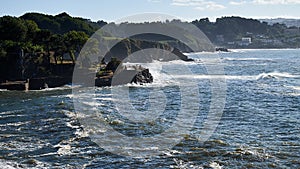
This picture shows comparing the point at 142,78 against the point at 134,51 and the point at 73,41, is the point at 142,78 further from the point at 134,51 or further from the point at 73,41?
the point at 134,51

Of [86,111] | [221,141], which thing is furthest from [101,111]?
[221,141]

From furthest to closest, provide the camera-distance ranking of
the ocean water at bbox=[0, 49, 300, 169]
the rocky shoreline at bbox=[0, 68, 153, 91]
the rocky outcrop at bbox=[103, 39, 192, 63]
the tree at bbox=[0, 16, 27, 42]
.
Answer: the rocky outcrop at bbox=[103, 39, 192, 63] < the tree at bbox=[0, 16, 27, 42] < the rocky shoreline at bbox=[0, 68, 153, 91] < the ocean water at bbox=[0, 49, 300, 169]

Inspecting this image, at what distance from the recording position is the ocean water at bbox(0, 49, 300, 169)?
20061 millimetres

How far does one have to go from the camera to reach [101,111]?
34.2m

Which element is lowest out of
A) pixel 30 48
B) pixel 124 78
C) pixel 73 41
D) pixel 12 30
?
pixel 124 78

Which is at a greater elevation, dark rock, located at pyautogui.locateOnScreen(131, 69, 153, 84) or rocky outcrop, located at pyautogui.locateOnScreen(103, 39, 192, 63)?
rocky outcrop, located at pyautogui.locateOnScreen(103, 39, 192, 63)

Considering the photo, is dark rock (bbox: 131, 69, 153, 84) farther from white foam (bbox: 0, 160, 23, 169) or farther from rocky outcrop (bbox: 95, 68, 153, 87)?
white foam (bbox: 0, 160, 23, 169)

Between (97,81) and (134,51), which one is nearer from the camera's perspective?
(97,81)

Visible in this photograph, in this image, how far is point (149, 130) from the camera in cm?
2686

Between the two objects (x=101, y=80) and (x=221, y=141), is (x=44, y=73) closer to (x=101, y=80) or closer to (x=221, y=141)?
(x=101, y=80)

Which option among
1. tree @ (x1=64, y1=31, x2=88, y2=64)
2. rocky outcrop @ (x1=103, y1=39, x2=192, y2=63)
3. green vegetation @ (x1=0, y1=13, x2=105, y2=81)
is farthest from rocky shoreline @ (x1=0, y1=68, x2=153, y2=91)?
rocky outcrop @ (x1=103, y1=39, x2=192, y2=63)

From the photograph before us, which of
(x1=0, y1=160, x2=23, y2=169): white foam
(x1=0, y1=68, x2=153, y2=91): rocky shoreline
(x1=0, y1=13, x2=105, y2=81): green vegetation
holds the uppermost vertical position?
(x1=0, y1=13, x2=105, y2=81): green vegetation

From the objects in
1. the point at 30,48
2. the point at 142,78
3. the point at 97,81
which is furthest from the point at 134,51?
the point at 97,81

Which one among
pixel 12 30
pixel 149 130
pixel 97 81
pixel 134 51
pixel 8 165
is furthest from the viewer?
pixel 134 51
